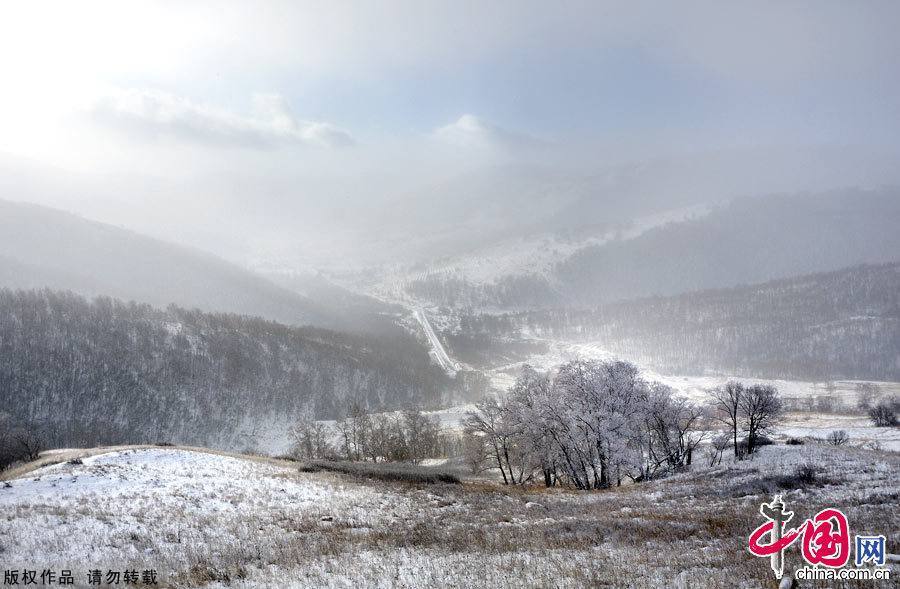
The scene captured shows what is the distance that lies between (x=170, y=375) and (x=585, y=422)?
135 metres

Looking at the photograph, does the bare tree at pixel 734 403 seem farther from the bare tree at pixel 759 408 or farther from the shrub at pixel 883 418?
the shrub at pixel 883 418

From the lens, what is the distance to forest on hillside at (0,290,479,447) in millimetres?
123250

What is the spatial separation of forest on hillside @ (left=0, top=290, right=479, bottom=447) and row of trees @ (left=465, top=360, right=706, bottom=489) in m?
102

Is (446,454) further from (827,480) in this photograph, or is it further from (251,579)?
(251,579)

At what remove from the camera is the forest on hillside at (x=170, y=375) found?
123 m

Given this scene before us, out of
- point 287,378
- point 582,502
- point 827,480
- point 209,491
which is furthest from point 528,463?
point 287,378

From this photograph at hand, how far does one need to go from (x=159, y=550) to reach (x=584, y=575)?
15.8 meters

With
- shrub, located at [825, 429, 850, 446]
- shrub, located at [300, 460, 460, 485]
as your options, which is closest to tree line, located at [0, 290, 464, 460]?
shrub, located at [300, 460, 460, 485]

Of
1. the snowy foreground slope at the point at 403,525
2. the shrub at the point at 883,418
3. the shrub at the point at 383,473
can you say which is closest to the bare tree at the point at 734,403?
the snowy foreground slope at the point at 403,525

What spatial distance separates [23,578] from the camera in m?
14.0

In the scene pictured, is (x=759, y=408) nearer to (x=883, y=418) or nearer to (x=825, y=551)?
(x=825, y=551)

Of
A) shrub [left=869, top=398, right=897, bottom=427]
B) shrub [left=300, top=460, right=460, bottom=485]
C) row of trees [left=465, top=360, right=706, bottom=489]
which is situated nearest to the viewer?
shrub [left=300, top=460, right=460, bottom=485]

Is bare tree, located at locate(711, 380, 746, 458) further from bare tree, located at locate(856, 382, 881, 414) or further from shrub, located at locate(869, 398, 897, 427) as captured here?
bare tree, located at locate(856, 382, 881, 414)

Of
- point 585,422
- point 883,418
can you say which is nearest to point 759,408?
point 585,422
